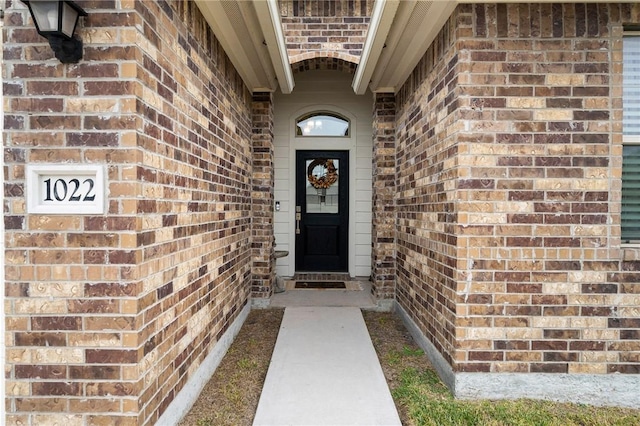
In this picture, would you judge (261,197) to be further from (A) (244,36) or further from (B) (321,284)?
(A) (244,36)

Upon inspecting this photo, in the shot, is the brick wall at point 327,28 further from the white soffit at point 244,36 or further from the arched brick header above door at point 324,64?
the white soffit at point 244,36

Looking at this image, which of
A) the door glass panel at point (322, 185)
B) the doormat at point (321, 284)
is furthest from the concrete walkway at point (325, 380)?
the door glass panel at point (322, 185)

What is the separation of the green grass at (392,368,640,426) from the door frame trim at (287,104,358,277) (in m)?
3.36

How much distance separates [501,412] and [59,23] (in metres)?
3.17

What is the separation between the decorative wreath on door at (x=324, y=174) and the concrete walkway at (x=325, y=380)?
2.50 m

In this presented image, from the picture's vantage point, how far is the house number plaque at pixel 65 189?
1762 millimetres

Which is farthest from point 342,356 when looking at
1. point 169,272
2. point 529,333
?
point 169,272

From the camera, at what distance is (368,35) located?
10.4 feet

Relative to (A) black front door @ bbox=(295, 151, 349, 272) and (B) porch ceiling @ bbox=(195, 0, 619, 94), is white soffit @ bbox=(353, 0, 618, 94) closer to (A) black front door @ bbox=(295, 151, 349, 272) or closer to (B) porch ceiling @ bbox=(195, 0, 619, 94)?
(B) porch ceiling @ bbox=(195, 0, 619, 94)

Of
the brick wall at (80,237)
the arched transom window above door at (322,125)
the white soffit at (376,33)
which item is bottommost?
the brick wall at (80,237)

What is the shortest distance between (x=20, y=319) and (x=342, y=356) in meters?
2.23

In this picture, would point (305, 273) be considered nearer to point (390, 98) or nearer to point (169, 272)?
point (390, 98)

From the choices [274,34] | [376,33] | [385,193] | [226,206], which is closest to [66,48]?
[274,34]

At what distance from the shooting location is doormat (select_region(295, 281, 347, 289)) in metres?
5.39
